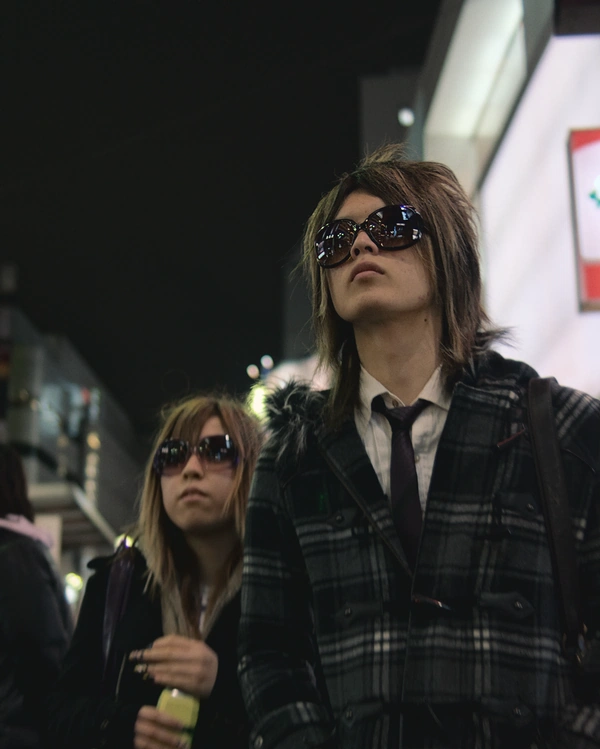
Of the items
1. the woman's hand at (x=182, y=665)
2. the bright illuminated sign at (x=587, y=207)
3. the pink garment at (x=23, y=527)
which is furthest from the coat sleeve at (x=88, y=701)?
the bright illuminated sign at (x=587, y=207)

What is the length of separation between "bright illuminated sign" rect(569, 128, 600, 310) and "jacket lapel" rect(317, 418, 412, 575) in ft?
8.04

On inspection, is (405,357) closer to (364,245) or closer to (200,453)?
(364,245)

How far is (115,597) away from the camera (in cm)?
384

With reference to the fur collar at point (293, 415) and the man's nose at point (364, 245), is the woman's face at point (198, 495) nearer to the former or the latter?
the fur collar at point (293, 415)

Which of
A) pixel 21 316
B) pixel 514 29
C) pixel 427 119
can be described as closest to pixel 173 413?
pixel 514 29

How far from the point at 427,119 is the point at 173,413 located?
4.93 m

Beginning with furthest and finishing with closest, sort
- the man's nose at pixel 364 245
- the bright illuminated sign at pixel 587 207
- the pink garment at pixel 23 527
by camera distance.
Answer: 1. the bright illuminated sign at pixel 587 207
2. the pink garment at pixel 23 527
3. the man's nose at pixel 364 245

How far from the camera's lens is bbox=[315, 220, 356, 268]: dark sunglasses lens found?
2707mm

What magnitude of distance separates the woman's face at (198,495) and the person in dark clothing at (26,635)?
739 mm

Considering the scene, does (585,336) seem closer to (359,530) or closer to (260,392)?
(260,392)

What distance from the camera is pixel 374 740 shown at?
216 cm

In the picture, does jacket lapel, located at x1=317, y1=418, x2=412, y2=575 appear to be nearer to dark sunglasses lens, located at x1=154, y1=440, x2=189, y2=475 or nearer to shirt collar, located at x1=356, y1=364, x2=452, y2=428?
shirt collar, located at x1=356, y1=364, x2=452, y2=428

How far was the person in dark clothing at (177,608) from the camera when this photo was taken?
10.9 feet

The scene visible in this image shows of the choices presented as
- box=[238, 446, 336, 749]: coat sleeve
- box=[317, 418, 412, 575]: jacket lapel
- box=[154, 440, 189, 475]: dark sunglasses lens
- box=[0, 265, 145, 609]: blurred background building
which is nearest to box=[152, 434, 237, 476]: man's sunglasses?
box=[154, 440, 189, 475]: dark sunglasses lens
